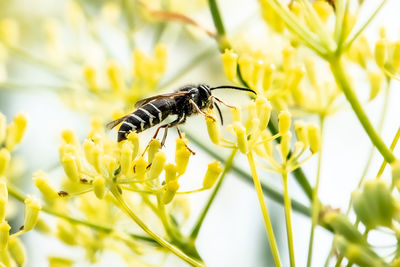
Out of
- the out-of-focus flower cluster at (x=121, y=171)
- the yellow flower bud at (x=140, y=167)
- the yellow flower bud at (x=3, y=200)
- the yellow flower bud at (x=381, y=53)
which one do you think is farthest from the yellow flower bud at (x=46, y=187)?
the yellow flower bud at (x=381, y=53)

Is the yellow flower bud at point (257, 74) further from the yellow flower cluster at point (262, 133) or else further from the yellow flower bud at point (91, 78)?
the yellow flower bud at point (91, 78)

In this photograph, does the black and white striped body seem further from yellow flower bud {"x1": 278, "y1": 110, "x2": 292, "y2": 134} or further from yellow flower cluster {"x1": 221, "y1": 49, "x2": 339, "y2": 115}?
yellow flower bud {"x1": 278, "y1": 110, "x2": 292, "y2": 134}

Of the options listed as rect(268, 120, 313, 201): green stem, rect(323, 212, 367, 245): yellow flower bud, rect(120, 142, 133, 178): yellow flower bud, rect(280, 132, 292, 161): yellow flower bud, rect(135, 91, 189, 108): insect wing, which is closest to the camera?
rect(323, 212, 367, 245): yellow flower bud

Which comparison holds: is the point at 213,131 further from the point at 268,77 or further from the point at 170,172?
the point at 268,77

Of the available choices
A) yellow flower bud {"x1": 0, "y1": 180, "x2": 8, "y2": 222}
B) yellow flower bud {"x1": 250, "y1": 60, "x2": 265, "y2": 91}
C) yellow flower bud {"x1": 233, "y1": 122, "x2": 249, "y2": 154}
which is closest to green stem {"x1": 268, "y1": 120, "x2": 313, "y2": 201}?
yellow flower bud {"x1": 250, "y1": 60, "x2": 265, "y2": 91}

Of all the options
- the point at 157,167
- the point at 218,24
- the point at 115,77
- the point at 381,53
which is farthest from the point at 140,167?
the point at 115,77

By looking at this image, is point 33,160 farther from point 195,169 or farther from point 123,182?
point 123,182
